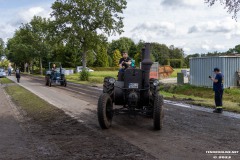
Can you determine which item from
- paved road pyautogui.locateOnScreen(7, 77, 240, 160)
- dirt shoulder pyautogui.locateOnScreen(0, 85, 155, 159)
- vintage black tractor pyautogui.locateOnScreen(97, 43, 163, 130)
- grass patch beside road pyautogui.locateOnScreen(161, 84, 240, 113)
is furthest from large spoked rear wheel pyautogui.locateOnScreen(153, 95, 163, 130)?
grass patch beside road pyautogui.locateOnScreen(161, 84, 240, 113)

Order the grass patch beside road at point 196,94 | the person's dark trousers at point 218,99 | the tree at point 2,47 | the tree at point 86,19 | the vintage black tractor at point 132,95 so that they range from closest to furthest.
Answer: the vintage black tractor at point 132,95, the person's dark trousers at point 218,99, the grass patch beside road at point 196,94, the tree at point 86,19, the tree at point 2,47

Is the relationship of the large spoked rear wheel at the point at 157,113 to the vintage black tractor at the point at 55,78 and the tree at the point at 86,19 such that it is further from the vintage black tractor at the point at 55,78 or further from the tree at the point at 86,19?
the tree at the point at 86,19

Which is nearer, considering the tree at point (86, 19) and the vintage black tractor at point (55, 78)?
the vintage black tractor at point (55, 78)

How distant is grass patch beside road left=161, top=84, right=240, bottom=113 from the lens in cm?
1680

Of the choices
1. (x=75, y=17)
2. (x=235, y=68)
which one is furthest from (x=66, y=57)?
(x=235, y=68)

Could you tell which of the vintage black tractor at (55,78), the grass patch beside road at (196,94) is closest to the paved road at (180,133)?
the grass patch beside road at (196,94)

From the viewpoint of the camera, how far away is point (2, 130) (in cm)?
938

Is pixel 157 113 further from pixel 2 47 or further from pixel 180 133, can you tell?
pixel 2 47

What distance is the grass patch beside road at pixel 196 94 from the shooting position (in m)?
16.8

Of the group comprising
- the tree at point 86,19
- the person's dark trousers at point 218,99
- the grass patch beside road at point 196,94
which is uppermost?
the tree at point 86,19

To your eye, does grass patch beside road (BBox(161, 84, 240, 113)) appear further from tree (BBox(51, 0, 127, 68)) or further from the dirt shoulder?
tree (BBox(51, 0, 127, 68))

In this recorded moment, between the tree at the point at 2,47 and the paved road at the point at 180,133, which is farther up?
the tree at the point at 2,47

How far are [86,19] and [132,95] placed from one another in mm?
36845

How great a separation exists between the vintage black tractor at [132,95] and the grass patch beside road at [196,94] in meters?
6.09
